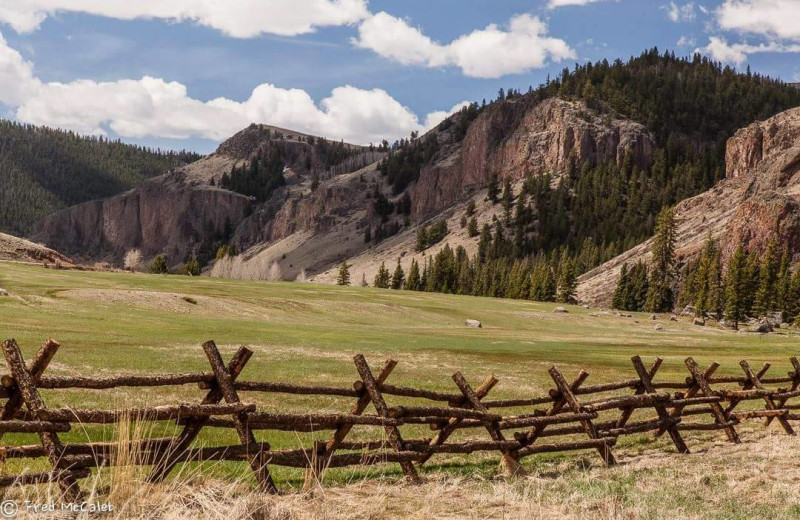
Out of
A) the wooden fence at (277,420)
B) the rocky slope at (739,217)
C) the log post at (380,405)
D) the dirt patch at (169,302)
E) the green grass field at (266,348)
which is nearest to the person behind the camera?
the wooden fence at (277,420)

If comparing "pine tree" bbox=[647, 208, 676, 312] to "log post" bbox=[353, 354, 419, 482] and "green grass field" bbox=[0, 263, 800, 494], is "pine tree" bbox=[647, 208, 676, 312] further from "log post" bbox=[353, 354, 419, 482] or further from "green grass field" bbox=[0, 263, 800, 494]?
"log post" bbox=[353, 354, 419, 482]

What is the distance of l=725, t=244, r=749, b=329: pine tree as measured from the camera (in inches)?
4232

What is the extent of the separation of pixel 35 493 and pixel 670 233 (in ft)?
527

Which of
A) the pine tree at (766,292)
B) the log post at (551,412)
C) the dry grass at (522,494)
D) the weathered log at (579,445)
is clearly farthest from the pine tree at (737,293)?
the dry grass at (522,494)

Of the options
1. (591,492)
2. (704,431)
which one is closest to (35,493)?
(591,492)

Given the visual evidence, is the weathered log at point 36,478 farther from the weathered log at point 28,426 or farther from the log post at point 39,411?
the weathered log at point 28,426

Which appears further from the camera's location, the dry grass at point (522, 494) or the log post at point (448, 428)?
the log post at point (448, 428)

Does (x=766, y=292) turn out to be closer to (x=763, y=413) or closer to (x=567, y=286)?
(x=567, y=286)

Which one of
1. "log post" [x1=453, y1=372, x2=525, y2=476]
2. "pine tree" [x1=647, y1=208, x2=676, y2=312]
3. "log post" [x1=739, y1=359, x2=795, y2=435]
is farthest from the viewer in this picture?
"pine tree" [x1=647, y1=208, x2=676, y2=312]

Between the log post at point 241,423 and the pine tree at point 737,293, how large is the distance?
110 m

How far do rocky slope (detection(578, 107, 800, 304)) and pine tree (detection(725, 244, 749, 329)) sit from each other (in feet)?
127

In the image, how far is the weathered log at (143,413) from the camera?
25.1 ft

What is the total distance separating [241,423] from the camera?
9242mm

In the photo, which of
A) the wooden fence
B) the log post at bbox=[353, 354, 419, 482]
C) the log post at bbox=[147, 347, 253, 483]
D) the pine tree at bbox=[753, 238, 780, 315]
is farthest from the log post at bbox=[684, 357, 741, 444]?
the pine tree at bbox=[753, 238, 780, 315]
